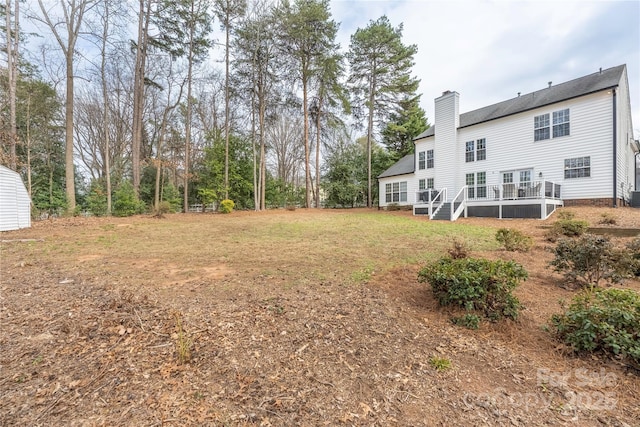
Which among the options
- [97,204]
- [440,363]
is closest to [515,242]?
[440,363]

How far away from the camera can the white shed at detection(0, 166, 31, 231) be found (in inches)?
329

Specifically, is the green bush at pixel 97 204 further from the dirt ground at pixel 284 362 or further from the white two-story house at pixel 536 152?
the white two-story house at pixel 536 152

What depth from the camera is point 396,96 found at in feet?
72.0

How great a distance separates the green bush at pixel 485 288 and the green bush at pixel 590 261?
1.60 metres

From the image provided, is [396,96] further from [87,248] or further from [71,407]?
[71,407]

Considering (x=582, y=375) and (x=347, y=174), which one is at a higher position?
(x=347, y=174)

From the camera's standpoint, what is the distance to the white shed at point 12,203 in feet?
27.4

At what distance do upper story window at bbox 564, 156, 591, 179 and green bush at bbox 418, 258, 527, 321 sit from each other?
13.2 metres

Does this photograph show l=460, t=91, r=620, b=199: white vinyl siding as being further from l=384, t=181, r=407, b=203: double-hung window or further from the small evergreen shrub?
the small evergreen shrub

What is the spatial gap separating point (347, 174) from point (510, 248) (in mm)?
17427

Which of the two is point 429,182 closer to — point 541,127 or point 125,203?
point 541,127

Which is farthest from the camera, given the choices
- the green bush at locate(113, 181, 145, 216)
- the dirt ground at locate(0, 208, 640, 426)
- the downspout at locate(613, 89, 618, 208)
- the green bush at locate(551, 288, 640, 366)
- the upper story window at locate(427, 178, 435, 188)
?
the upper story window at locate(427, 178, 435, 188)

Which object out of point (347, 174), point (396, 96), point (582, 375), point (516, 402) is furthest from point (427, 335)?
point (396, 96)

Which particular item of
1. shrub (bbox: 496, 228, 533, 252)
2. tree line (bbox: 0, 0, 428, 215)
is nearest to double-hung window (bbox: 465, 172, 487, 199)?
tree line (bbox: 0, 0, 428, 215)
